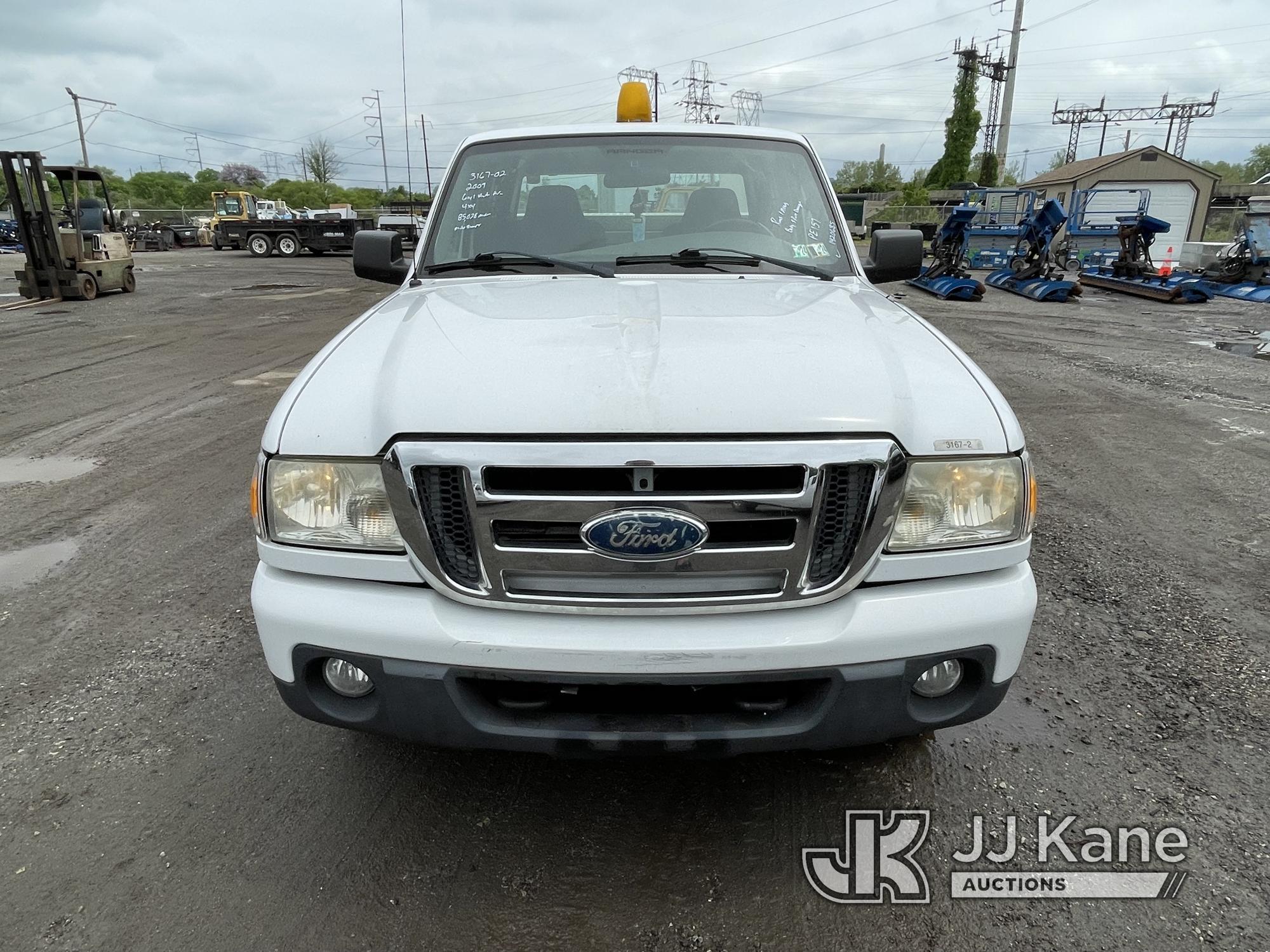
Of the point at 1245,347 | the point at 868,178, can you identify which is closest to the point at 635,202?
the point at 1245,347

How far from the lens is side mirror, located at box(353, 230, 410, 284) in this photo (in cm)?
328

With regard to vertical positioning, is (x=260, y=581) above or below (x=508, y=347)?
below

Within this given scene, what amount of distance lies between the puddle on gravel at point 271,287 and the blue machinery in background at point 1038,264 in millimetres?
15420

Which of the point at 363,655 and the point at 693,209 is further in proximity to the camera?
the point at 693,209

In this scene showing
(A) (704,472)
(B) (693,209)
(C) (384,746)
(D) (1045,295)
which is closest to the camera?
(A) (704,472)

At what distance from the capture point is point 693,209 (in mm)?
Result: 3152

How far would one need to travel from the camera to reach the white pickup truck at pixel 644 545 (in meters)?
1.65

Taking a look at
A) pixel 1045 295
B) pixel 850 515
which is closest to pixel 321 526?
pixel 850 515

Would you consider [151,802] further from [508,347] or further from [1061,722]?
[1061,722]

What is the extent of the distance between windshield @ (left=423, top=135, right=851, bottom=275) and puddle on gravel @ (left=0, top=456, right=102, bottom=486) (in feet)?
11.0

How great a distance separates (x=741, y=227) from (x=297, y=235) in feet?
103

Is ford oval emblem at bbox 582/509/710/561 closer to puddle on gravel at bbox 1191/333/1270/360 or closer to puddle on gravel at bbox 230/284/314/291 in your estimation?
puddle on gravel at bbox 1191/333/1270/360

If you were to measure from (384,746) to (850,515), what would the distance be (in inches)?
62.6

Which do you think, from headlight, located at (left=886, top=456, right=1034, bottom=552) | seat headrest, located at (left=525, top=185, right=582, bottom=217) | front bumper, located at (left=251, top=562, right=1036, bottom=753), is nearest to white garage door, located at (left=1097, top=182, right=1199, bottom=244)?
seat headrest, located at (left=525, top=185, right=582, bottom=217)
